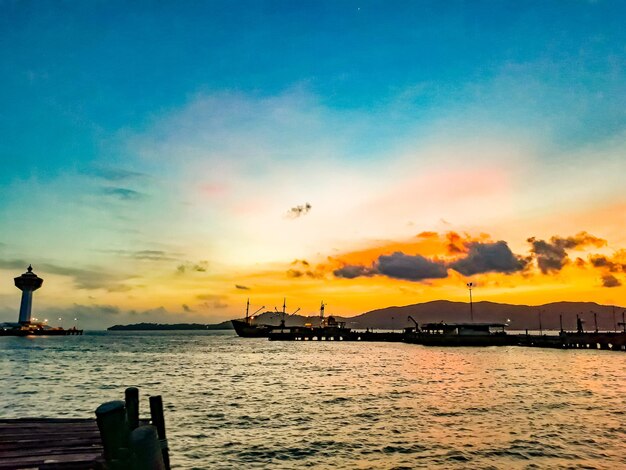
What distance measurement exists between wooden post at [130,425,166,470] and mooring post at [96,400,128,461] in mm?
151

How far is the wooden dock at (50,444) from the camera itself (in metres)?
8.46

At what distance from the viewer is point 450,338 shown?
129125 millimetres

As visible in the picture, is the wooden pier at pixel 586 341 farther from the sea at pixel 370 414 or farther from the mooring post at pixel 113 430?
the mooring post at pixel 113 430

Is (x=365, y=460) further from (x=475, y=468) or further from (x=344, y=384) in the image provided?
(x=344, y=384)

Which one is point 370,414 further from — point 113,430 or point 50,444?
point 113,430

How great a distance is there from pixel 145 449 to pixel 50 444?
480 cm

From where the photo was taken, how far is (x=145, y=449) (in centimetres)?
673

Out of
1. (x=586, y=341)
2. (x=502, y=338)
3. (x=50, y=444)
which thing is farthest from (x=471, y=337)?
(x=50, y=444)

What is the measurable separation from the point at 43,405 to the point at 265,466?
84.3 ft

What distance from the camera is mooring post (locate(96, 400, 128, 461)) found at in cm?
645

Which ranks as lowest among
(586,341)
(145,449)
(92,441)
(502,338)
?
(502,338)

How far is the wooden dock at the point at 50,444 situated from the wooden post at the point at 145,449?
96 centimetres

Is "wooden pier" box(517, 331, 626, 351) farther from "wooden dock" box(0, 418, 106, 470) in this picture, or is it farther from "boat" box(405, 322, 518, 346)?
"wooden dock" box(0, 418, 106, 470)

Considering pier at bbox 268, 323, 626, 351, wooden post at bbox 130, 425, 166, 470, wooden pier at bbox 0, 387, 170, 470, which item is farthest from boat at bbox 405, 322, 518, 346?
wooden post at bbox 130, 425, 166, 470
